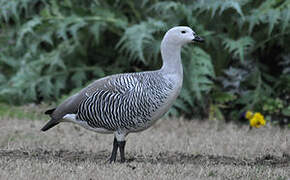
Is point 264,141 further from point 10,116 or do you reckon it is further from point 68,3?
point 68,3

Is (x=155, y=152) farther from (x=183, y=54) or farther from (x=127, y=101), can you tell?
(x=183, y=54)

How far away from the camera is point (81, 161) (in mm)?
5070

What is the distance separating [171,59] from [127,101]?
2.05 feet

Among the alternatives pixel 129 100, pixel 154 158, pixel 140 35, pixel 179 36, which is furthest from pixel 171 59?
pixel 140 35

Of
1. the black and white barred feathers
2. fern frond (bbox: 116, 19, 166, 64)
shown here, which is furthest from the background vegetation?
the black and white barred feathers

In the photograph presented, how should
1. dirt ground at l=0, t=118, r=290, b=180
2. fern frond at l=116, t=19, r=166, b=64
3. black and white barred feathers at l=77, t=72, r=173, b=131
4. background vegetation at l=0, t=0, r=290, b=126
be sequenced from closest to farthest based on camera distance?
dirt ground at l=0, t=118, r=290, b=180 → black and white barred feathers at l=77, t=72, r=173, b=131 → fern frond at l=116, t=19, r=166, b=64 → background vegetation at l=0, t=0, r=290, b=126

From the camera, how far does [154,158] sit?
214 inches

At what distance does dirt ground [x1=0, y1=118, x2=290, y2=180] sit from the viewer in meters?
4.36

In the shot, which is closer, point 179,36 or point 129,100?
point 129,100

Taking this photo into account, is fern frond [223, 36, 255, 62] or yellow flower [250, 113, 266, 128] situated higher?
fern frond [223, 36, 255, 62]

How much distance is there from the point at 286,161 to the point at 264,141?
3.48 feet

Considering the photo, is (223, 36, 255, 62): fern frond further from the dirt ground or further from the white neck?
the white neck

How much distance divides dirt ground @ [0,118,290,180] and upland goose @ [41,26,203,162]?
37 cm

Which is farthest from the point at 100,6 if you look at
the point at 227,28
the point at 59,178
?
the point at 59,178
